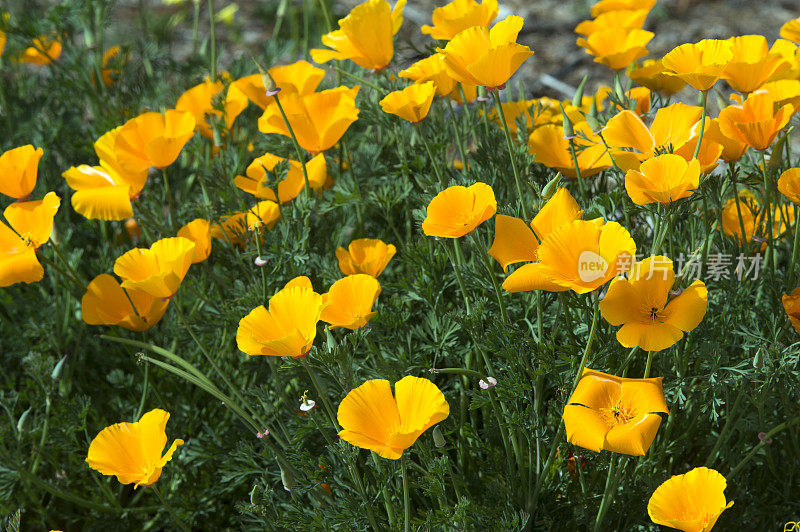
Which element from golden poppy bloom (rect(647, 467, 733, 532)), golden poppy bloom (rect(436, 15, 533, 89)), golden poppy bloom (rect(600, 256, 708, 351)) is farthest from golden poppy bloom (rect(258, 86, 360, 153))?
golden poppy bloom (rect(647, 467, 733, 532))

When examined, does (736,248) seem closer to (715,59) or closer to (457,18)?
(715,59)

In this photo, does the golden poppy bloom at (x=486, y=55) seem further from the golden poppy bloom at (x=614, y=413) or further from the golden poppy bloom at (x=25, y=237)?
the golden poppy bloom at (x=25, y=237)

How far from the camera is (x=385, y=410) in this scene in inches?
42.4

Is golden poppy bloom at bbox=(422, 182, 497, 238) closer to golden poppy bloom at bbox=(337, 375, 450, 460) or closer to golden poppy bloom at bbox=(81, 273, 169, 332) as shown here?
golden poppy bloom at bbox=(337, 375, 450, 460)

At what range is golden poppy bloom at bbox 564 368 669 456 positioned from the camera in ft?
3.31

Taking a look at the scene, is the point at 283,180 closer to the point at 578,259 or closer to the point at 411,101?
the point at 411,101

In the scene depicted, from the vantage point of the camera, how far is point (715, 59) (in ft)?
4.38

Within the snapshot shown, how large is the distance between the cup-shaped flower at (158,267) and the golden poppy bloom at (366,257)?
283 mm

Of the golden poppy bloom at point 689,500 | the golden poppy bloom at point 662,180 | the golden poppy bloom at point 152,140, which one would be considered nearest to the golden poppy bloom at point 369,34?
the golden poppy bloom at point 152,140

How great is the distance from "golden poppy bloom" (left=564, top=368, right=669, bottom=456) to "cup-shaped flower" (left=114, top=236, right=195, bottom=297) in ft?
2.21

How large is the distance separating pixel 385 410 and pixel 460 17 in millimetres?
811

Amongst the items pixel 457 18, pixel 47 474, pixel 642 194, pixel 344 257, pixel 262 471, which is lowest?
pixel 47 474

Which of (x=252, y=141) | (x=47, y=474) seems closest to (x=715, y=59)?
(x=252, y=141)

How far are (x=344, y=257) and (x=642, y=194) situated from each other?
0.57 metres
